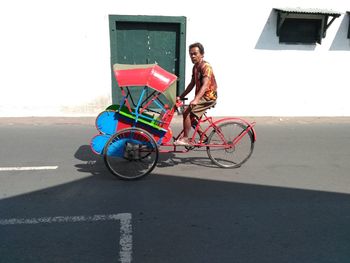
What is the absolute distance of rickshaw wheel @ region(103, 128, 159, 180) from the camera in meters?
4.90

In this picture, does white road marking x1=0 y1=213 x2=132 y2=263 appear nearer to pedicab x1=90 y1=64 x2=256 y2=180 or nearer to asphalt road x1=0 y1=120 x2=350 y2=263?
asphalt road x1=0 y1=120 x2=350 y2=263

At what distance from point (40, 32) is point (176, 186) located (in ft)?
20.2

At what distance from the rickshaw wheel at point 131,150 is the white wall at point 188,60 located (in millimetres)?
4782

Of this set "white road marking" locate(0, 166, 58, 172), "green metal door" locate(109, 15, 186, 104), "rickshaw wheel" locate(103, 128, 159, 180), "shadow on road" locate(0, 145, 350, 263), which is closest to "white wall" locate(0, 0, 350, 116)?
"green metal door" locate(109, 15, 186, 104)

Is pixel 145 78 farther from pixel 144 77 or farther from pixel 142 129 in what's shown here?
pixel 142 129

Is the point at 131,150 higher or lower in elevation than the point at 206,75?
lower

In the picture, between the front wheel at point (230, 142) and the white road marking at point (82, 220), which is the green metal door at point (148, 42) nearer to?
the front wheel at point (230, 142)

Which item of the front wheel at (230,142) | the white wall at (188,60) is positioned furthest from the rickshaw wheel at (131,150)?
the white wall at (188,60)

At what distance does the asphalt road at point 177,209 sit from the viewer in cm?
334

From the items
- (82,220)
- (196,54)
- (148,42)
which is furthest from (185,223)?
(148,42)

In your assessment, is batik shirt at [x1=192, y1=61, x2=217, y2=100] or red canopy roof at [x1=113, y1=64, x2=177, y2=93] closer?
red canopy roof at [x1=113, y1=64, x2=177, y2=93]

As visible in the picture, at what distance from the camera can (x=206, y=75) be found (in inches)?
201

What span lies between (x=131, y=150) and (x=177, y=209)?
4.02ft

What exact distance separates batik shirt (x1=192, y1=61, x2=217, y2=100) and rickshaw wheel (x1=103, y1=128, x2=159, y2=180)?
110cm
